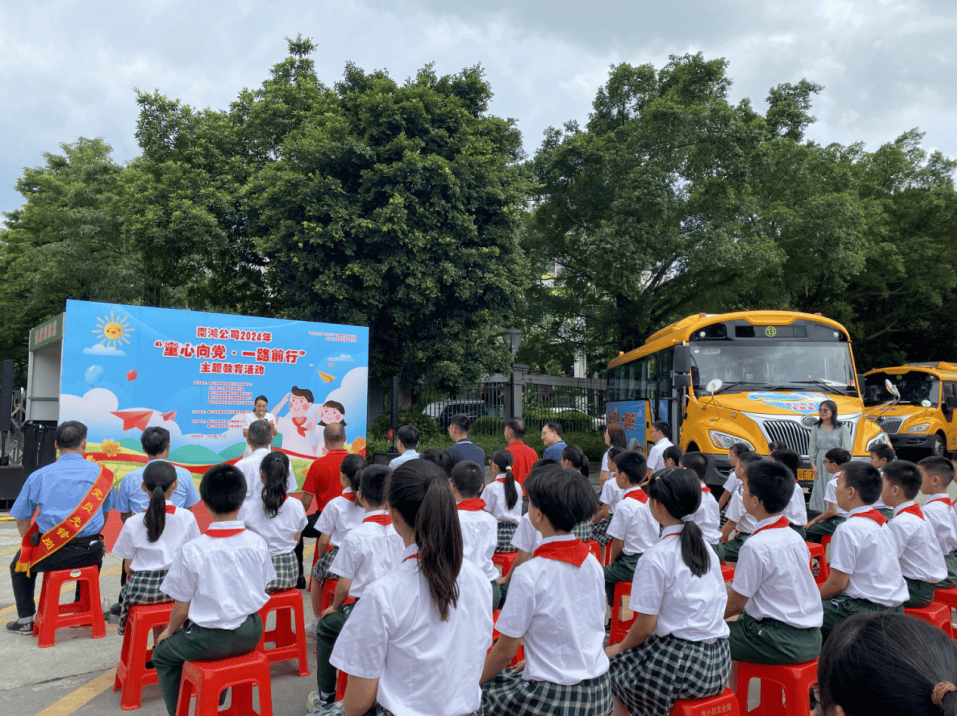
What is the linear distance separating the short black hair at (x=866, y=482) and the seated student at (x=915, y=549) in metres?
0.34

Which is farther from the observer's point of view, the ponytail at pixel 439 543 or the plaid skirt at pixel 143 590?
the plaid skirt at pixel 143 590

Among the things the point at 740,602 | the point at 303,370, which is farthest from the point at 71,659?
the point at 303,370

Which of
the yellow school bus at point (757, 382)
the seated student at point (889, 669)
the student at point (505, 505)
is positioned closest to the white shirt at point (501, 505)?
the student at point (505, 505)

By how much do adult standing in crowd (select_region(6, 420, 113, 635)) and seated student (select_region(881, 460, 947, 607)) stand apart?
16.8ft

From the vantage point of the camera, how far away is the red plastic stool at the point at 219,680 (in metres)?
2.96

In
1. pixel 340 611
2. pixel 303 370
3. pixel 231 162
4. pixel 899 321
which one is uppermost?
pixel 231 162

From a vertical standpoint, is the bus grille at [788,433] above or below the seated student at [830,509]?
above

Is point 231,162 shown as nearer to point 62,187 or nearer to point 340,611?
point 62,187

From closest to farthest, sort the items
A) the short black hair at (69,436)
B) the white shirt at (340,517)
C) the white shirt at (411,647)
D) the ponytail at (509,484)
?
the white shirt at (411,647) → the white shirt at (340,517) → the short black hair at (69,436) → the ponytail at (509,484)

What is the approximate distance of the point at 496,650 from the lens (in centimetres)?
236

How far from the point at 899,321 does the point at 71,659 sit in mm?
24031

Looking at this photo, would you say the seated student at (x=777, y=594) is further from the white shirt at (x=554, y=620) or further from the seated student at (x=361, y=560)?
the seated student at (x=361, y=560)

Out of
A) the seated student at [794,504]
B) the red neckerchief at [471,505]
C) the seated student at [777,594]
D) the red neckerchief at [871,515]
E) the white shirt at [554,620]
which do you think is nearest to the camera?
the white shirt at [554,620]

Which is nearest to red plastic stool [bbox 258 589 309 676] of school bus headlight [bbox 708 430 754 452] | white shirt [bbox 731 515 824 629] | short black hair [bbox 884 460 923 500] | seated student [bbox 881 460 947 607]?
white shirt [bbox 731 515 824 629]
